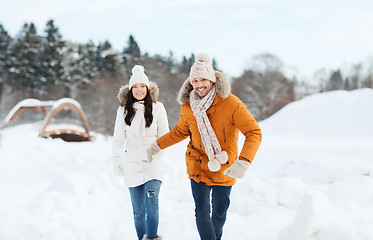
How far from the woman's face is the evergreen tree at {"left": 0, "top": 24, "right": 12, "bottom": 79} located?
45.3 metres

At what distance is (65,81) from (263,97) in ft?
81.1

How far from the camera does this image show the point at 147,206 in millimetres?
3443

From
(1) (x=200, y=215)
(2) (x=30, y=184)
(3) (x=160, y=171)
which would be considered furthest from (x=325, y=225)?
(2) (x=30, y=184)

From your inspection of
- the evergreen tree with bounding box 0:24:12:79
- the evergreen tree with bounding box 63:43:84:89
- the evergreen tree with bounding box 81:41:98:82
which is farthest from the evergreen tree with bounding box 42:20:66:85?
the evergreen tree with bounding box 0:24:12:79

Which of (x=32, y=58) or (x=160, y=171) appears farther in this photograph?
(x=32, y=58)

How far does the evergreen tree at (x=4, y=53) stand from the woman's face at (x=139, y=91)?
4526 cm

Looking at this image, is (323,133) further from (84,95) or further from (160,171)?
(84,95)

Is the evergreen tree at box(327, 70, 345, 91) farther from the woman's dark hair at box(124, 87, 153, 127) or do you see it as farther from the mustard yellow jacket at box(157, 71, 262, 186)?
the mustard yellow jacket at box(157, 71, 262, 186)

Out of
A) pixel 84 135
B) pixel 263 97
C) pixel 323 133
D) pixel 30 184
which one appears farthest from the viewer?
pixel 263 97

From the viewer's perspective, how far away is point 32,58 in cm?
4250

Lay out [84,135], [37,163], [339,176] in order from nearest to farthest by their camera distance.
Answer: [339,176] < [37,163] < [84,135]

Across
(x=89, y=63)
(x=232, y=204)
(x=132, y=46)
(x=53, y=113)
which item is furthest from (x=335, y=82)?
(x=232, y=204)

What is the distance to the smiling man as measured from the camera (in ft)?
9.02

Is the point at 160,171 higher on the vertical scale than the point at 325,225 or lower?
higher
